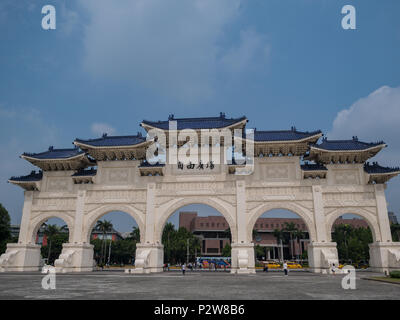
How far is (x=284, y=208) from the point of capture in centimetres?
2439

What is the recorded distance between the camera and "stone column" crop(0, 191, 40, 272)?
25.3 m

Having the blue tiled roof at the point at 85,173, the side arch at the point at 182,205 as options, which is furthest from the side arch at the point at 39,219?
the side arch at the point at 182,205

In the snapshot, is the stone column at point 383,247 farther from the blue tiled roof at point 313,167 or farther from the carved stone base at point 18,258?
the carved stone base at point 18,258

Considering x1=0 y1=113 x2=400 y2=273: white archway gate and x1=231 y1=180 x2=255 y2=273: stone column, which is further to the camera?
x1=0 y1=113 x2=400 y2=273: white archway gate

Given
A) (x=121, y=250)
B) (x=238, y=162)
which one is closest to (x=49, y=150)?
(x=238, y=162)

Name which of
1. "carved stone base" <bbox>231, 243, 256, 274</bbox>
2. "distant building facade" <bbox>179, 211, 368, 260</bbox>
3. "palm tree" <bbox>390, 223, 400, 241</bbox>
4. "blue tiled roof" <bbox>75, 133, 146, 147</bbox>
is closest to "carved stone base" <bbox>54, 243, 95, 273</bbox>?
"blue tiled roof" <bbox>75, 133, 146, 147</bbox>

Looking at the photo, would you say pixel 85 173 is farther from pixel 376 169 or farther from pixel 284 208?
pixel 376 169

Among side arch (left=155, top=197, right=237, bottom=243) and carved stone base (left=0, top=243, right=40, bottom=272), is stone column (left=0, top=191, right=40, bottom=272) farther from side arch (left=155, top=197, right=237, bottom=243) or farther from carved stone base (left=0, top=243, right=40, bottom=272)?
side arch (left=155, top=197, right=237, bottom=243)

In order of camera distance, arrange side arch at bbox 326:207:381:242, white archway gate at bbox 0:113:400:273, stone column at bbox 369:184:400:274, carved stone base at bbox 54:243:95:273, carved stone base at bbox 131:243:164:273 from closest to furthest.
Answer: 1. stone column at bbox 369:184:400:274
2. carved stone base at bbox 131:243:164:273
3. side arch at bbox 326:207:381:242
4. white archway gate at bbox 0:113:400:273
5. carved stone base at bbox 54:243:95:273

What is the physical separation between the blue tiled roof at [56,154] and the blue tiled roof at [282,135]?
586 inches

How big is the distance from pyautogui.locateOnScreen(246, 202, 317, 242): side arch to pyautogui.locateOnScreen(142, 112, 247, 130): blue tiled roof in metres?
7.01

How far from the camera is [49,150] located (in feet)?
94.9
